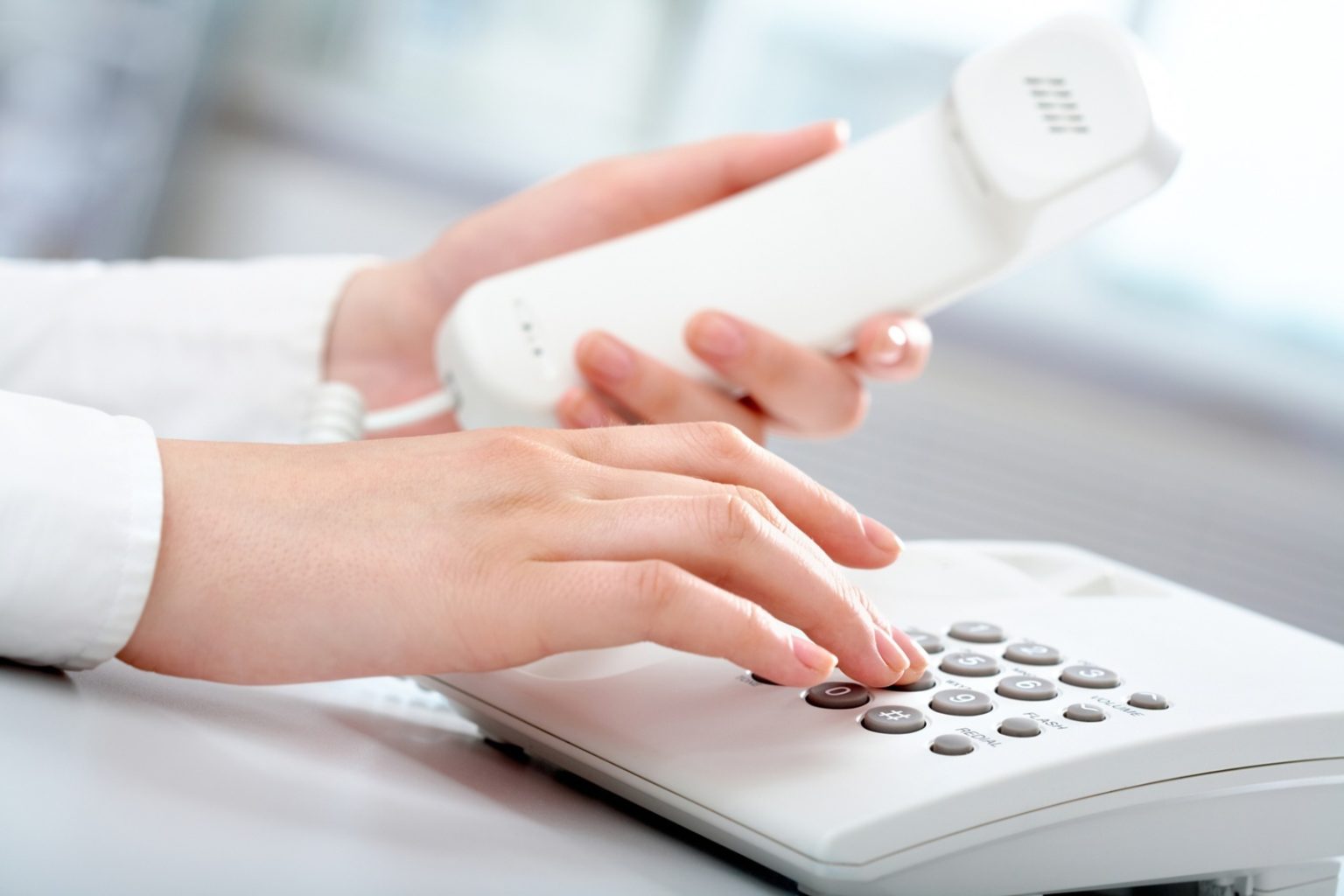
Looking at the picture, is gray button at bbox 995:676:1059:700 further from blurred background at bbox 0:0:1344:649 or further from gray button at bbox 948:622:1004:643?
blurred background at bbox 0:0:1344:649

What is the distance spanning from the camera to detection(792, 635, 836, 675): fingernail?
1.24 ft

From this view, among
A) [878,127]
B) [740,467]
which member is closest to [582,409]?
[740,467]

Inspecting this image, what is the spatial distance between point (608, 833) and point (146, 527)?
17 cm

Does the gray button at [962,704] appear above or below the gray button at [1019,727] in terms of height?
above

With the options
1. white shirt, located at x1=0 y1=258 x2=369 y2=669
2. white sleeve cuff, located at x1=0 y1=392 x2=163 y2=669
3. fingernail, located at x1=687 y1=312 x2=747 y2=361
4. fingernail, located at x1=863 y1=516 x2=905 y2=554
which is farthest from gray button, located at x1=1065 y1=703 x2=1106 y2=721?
white shirt, located at x1=0 y1=258 x2=369 y2=669

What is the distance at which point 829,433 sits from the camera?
948 millimetres

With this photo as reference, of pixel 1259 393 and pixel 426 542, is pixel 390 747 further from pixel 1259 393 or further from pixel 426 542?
pixel 1259 393

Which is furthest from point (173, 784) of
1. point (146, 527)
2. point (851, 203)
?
point (851, 203)

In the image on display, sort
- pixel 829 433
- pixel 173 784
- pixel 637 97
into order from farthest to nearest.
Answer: pixel 637 97, pixel 829 433, pixel 173 784

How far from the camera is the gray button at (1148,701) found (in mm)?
391

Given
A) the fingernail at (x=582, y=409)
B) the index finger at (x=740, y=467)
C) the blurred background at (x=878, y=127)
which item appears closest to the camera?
the index finger at (x=740, y=467)

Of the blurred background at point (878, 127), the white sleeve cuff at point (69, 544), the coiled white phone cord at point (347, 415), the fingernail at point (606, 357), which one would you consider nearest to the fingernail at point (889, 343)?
the fingernail at point (606, 357)

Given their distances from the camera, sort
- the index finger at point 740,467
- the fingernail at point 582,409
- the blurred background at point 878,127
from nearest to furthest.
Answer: the index finger at point 740,467, the fingernail at point 582,409, the blurred background at point 878,127

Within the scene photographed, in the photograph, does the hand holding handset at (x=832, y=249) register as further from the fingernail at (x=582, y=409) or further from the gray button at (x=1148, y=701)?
the gray button at (x=1148, y=701)
